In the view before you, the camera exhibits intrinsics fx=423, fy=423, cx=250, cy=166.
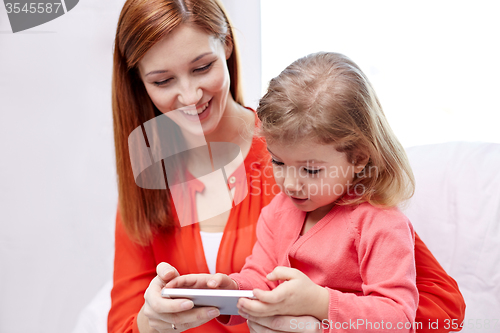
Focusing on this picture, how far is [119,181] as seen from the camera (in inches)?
36.9

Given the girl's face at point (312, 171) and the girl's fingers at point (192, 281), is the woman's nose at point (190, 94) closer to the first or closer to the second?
the girl's face at point (312, 171)

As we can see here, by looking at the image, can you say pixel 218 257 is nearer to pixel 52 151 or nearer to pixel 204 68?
pixel 204 68

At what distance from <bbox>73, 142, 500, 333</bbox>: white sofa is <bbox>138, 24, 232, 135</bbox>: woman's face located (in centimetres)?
49

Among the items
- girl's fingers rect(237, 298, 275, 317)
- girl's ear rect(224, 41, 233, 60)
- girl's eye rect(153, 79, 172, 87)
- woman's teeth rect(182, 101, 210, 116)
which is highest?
girl's ear rect(224, 41, 233, 60)

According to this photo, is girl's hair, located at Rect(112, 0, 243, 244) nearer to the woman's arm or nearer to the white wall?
the white wall

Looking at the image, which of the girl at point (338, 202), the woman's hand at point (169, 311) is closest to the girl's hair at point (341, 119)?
the girl at point (338, 202)

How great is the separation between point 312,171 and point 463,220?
547mm

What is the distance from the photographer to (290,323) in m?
0.65

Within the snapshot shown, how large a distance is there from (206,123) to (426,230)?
0.61m

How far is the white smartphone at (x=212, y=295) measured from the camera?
59cm

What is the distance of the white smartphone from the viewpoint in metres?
0.59

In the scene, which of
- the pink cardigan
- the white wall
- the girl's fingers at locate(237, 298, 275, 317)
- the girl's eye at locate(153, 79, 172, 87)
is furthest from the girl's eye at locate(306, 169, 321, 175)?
the white wall

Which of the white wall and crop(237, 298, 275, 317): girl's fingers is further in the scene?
the white wall

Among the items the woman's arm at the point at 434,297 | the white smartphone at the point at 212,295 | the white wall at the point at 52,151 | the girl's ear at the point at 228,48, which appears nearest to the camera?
the white smartphone at the point at 212,295
